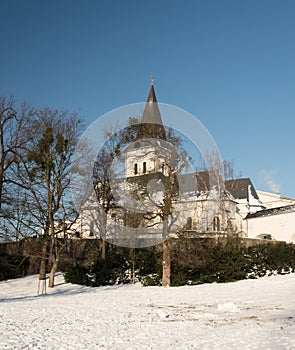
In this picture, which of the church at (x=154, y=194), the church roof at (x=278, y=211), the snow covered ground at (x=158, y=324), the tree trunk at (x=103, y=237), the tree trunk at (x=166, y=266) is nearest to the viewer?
the snow covered ground at (x=158, y=324)

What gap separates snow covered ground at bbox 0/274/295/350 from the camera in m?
7.51

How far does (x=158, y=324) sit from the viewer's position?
32.1 ft

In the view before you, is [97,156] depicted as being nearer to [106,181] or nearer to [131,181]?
[106,181]

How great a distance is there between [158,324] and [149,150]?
12.2 m

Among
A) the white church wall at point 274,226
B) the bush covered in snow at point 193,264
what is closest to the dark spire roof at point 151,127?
the bush covered in snow at point 193,264

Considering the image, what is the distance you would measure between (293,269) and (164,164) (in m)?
10.1

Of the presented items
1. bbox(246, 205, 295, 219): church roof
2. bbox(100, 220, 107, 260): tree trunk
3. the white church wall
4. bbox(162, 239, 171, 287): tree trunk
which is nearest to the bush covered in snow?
bbox(162, 239, 171, 287): tree trunk

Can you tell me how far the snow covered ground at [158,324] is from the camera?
296 inches

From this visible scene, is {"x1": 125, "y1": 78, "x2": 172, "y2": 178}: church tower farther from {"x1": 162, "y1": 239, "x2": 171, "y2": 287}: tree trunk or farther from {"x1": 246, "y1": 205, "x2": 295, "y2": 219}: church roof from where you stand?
{"x1": 246, "y1": 205, "x2": 295, "y2": 219}: church roof

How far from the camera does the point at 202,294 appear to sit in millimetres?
17500

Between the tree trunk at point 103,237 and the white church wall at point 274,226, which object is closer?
the tree trunk at point 103,237

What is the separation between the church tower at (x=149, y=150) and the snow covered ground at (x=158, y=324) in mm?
7037

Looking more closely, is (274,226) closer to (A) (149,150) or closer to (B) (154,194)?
(B) (154,194)

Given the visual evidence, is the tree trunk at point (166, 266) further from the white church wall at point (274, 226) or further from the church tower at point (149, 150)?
the white church wall at point (274, 226)
